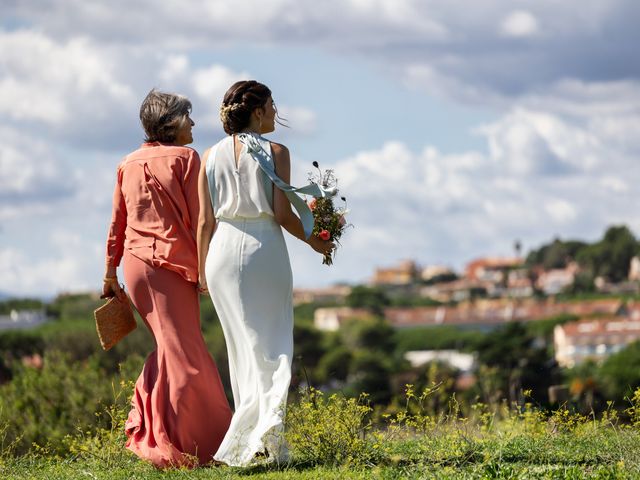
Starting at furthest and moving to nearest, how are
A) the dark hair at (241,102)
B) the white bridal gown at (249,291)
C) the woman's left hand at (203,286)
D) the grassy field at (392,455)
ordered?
the woman's left hand at (203,286) < the dark hair at (241,102) < the white bridal gown at (249,291) < the grassy field at (392,455)

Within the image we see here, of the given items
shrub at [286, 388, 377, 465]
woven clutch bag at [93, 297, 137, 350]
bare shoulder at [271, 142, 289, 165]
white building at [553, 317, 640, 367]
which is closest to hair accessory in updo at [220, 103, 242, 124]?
bare shoulder at [271, 142, 289, 165]

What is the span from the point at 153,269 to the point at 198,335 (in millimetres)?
426

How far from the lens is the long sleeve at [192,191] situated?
744cm

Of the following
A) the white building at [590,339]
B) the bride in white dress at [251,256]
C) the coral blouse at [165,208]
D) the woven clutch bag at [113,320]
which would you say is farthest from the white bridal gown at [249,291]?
the white building at [590,339]

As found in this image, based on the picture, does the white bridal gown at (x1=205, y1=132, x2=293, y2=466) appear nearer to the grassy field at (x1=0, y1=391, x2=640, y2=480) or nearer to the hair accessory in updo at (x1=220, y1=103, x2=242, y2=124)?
the hair accessory in updo at (x1=220, y1=103, x2=242, y2=124)

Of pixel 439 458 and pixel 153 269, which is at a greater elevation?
pixel 153 269

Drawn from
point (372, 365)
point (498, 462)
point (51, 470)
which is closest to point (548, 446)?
point (498, 462)

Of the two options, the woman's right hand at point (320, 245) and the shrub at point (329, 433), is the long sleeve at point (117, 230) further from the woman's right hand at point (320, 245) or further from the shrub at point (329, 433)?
the shrub at point (329, 433)

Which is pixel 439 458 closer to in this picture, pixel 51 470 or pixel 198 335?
pixel 198 335

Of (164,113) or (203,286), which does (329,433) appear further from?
(164,113)

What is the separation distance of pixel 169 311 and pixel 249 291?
635 mm

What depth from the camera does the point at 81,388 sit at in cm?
1205

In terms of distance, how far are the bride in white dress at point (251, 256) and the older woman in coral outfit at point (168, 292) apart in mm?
329

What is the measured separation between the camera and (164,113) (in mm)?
7488
